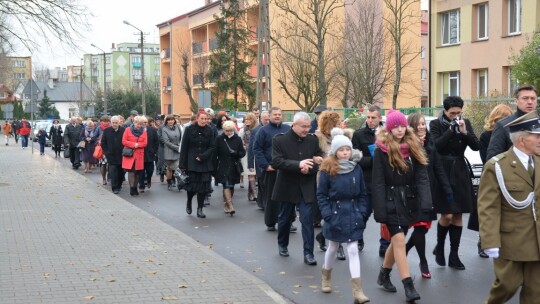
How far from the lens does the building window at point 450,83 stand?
3669 centimetres

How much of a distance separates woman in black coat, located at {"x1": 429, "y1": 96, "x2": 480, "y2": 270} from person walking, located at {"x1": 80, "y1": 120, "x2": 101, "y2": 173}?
57.1ft

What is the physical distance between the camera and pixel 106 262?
9.84 metres

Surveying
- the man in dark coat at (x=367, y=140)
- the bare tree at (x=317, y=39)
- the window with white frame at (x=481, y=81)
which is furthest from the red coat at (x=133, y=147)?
the window with white frame at (x=481, y=81)

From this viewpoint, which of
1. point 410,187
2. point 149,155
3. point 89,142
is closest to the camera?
point 410,187

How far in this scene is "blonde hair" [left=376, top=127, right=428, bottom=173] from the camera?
775cm

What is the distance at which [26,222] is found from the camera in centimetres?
1373

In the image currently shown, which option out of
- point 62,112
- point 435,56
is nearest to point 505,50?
point 435,56

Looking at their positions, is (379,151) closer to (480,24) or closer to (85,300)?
(85,300)

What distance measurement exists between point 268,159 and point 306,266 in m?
3.08

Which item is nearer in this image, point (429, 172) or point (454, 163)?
point (429, 172)

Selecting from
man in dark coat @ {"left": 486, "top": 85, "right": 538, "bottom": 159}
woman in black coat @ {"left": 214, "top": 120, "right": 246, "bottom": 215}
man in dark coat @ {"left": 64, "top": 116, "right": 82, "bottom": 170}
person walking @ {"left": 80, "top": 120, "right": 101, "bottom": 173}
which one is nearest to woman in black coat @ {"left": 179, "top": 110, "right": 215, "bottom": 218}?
woman in black coat @ {"left": 214, "top": 120, "right": 246, "bottom": 215}

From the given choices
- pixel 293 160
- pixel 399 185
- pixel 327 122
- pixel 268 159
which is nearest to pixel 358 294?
pixel 399 185

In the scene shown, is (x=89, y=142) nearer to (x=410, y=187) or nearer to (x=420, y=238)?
(x=420, y=238)

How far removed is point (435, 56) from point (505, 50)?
18.6 feet
